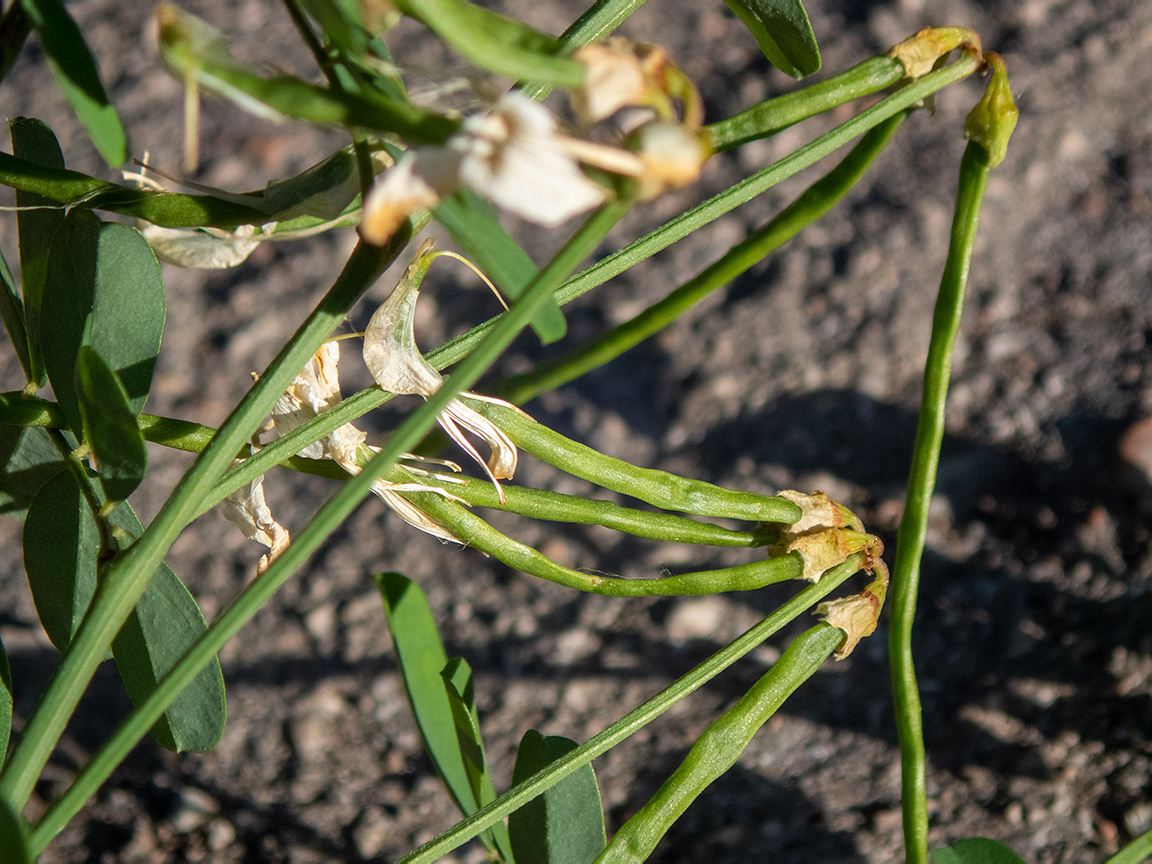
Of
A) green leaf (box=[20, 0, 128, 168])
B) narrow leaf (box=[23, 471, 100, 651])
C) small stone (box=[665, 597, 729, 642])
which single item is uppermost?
small stone (box=[665, 597, 729, 642])

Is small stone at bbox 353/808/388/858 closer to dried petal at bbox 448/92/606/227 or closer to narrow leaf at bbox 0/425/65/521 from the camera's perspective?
narrow leaf at bbox 0/425/65/521

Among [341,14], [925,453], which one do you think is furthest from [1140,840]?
[341,14]

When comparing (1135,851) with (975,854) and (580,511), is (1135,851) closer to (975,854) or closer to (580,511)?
(975,854)

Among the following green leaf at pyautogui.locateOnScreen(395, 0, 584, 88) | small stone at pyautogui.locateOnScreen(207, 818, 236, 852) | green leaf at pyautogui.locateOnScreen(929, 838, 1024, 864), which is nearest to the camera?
green leaf at pyautogui.locateOnScreen(395, 0, 584, 88)

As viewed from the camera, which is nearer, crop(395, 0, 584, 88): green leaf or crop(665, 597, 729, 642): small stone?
crop(395, 0, 584, 88): green leaf

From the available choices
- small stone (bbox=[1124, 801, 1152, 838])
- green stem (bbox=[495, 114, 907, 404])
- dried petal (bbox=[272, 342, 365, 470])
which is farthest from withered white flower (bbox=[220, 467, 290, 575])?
small stone (bbox=[1124, 801, 1152, 838])

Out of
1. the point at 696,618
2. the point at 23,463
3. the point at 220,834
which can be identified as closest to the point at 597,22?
the point at 23,463

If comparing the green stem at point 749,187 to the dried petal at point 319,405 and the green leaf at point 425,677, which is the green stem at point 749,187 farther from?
the green leaf at point 425,677
